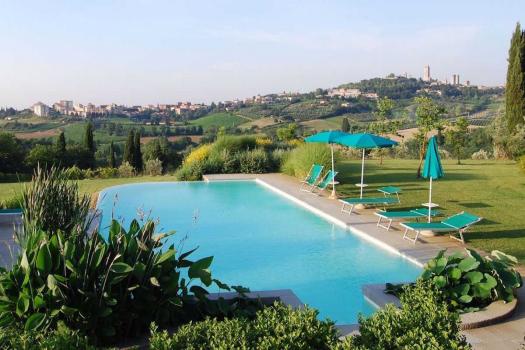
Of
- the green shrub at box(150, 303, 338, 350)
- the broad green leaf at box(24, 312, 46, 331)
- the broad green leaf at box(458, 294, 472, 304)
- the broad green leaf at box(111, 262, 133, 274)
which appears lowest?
the broad green leaf at box(458, 294, 472, 304)

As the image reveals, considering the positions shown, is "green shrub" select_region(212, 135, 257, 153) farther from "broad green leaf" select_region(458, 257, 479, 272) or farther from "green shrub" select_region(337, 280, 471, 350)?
"green shrub" select_region(337, 280, 471, 350)

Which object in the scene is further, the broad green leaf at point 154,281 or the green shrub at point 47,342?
the broad green leaf at point 154,281

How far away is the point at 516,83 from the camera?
2267cm

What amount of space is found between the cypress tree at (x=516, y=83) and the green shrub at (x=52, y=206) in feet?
72.4

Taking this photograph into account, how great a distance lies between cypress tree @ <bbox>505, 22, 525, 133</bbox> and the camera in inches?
888

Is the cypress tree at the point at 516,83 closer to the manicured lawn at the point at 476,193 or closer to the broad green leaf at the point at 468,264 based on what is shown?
the manicured lawn at the point at 476,193

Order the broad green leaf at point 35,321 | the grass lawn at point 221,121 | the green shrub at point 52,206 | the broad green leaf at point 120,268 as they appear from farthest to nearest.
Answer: the grass lawn at point 221,121
the green shrub at point 52,206
the broad green leaf at point 120,268
the broad green leaf at point 35,321

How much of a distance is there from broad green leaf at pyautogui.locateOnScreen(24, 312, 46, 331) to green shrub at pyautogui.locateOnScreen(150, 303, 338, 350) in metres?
1.00

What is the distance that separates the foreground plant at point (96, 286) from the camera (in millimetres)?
3600

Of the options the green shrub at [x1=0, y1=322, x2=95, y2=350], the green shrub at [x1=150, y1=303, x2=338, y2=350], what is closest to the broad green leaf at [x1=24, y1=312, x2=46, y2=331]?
the green shrub at [x1=0, y1=322, x2=95, y2=350]

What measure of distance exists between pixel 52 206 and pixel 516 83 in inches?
906

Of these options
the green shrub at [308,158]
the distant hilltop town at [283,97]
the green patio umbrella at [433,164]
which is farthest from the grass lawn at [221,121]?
the green patio umbrella at [433,164]

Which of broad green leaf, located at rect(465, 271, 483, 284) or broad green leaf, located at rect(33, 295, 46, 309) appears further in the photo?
broad green leaf, located at rect(465, 271, 483, 284)

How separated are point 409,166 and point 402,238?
12.0 m
